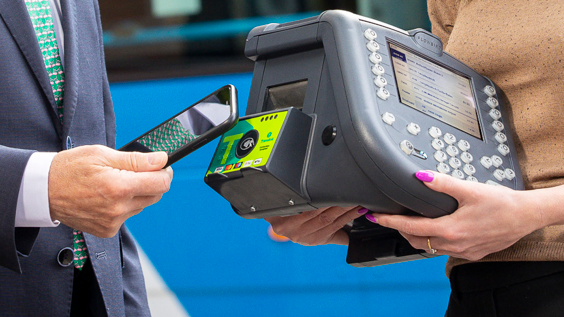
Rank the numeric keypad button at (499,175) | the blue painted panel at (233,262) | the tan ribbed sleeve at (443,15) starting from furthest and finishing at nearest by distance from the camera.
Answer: the blue painted panel at (233,262)
the tan ribbed sleeve at (443,15)
the numeric keypad button at (499,175)

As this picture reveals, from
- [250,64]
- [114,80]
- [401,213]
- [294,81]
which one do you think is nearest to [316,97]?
[294,81]

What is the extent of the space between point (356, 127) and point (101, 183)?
0.32 meters

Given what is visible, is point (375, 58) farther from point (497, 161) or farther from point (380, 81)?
point (497, 161)

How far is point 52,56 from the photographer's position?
0.87m

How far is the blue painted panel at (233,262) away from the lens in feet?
6.09

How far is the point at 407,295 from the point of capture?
6.06ft

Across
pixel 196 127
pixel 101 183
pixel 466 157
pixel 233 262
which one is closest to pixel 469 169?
pixel 466 157

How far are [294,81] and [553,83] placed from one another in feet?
1.18

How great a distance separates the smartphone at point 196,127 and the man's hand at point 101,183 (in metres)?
0.03

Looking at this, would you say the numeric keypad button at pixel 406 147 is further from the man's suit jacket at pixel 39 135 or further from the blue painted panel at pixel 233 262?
the blue painted panel at pixel 233 262

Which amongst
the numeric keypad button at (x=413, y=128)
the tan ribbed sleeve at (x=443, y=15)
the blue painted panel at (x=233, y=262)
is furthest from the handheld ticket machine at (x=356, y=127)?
the blue painted panel at (x=233, y=262)

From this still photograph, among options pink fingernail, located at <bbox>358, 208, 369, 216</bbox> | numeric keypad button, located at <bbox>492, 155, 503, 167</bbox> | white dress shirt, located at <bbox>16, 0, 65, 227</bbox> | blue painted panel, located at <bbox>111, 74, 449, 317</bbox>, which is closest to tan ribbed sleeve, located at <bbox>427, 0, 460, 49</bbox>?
numeric keypad button, located at <bbox>492, 155, 503, 167</bbox>

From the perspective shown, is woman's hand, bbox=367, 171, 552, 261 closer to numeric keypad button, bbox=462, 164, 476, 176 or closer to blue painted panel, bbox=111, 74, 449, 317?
numeric keypad button, bbox=462, 164, 476, 176

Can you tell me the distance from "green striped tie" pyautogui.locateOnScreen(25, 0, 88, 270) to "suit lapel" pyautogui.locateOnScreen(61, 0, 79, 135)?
0.02 m
